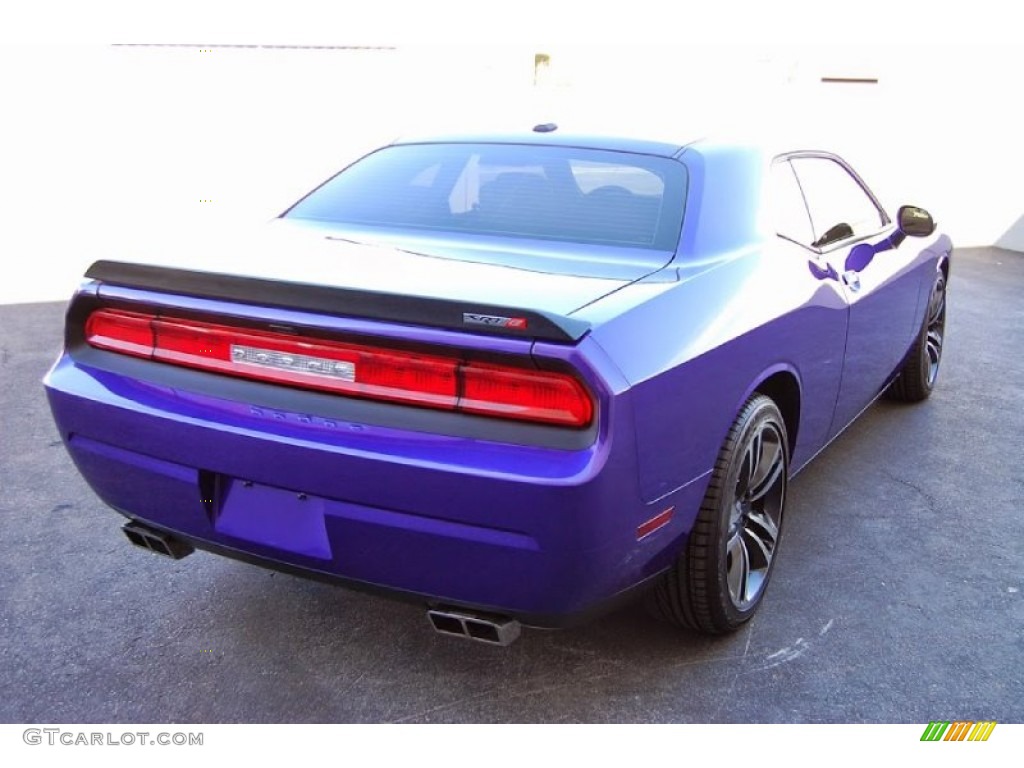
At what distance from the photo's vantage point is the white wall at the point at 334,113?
1017cm

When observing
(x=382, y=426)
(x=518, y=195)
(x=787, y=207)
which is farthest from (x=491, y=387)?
(x=787, y=207)

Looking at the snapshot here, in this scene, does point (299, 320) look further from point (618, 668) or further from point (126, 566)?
point (126, 566)

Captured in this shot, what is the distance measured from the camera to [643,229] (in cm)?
287

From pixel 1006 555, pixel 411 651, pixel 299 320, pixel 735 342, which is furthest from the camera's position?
pixel 1006 555

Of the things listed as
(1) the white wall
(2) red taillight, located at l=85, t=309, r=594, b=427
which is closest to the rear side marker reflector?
(2) red taillight, located at l=85, t=309, r=594, b=427

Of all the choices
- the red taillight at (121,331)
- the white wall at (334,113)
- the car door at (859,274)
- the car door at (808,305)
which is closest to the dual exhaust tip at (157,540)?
the red taillight at (121,331)

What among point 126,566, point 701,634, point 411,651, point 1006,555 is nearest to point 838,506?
point 1006,555

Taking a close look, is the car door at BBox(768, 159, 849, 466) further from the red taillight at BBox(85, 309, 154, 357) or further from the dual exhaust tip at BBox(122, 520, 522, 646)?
the red taillight at BBox(85, 309, 154, 357)

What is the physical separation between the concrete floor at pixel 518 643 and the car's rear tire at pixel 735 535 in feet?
0.45

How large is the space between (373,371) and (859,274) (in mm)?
2209

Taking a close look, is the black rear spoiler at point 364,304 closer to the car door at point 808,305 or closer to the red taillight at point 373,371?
the red taillight at point 373,371

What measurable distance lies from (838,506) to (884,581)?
67 centimetres

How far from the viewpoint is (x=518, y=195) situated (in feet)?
10.3

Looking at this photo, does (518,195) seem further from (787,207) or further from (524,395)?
(524,395)
